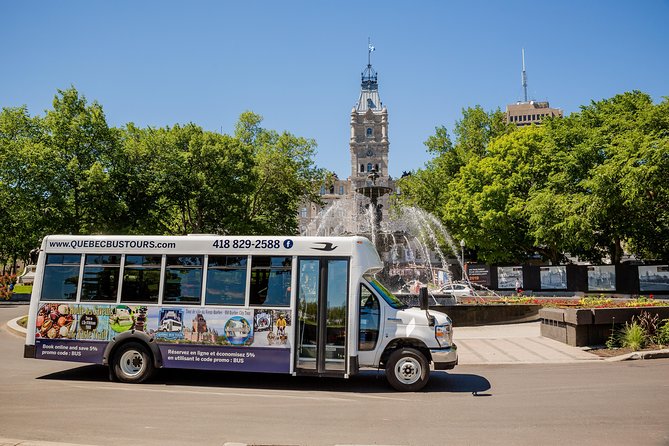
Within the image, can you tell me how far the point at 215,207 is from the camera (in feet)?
135

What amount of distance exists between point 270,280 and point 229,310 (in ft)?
3.31

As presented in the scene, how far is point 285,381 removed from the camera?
10.8m

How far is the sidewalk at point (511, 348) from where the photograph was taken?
13297mm

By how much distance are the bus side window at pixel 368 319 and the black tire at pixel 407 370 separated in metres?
0.52

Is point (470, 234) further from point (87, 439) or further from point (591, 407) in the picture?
point (87, 439)

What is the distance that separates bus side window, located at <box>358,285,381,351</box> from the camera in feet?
31.9

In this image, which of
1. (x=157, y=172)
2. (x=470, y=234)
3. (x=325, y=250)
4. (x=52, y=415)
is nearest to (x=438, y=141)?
(x=470, y=234)

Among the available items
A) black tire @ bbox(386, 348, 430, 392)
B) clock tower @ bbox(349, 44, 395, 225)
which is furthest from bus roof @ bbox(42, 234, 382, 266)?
clock tower @ bbox(349, 44, 395, 225)

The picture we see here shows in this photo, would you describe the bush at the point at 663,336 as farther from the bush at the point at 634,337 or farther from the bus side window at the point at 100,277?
the bus side window at the point at 100,277

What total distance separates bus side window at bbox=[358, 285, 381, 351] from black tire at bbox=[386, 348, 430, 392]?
52 centimetres

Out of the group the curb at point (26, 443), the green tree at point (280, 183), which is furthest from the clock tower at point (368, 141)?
the curb at point (26, 443)

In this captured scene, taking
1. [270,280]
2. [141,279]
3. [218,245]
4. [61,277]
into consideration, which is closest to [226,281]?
[218,245]

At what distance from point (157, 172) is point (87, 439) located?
3389cm

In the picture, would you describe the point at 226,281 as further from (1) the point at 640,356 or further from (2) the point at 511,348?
(1) the point at 640,356
